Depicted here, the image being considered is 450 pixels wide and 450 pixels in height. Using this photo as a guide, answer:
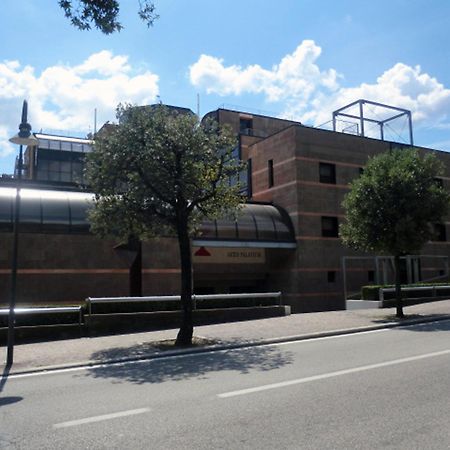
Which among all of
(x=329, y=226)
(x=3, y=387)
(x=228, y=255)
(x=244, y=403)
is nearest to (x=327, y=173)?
(x=329, y=226)

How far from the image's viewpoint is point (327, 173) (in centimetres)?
3381

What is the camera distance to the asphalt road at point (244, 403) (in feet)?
17.9

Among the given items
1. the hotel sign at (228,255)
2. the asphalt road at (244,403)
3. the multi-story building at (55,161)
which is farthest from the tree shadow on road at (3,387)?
the multi-story building at (55,161)

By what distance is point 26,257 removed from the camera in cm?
2397

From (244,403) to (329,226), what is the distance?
2736 cm

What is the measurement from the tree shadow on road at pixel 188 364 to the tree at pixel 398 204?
8.52m

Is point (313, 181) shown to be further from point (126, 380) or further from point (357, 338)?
point (126, 380)

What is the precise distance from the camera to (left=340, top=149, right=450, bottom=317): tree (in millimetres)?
18969

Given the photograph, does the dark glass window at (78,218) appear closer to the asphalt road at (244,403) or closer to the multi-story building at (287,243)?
the multi-story building at (287,243)

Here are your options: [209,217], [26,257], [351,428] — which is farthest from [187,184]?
[26,257]

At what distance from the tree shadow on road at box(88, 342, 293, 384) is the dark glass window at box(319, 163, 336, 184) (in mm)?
22087

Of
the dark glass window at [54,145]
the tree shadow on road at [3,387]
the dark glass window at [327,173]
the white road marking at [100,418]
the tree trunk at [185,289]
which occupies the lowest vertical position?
the tree shadow on road at [3,387]

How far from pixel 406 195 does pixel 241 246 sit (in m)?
13.1

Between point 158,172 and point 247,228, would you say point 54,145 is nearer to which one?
point 247,228
